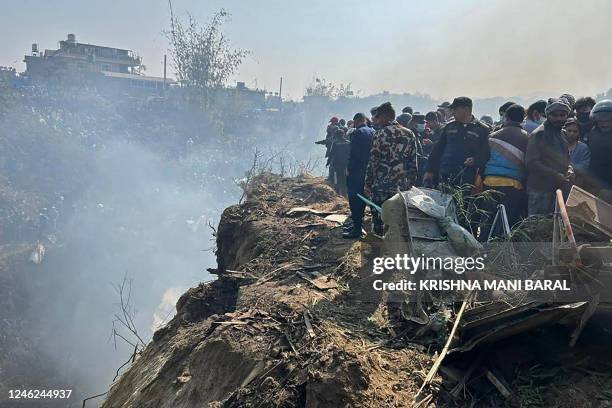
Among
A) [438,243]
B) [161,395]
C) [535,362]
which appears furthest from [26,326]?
[535,362]

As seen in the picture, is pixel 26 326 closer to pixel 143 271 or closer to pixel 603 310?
pixel 143 271

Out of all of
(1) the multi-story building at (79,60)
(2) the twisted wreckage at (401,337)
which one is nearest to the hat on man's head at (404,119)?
(2) the twisted wreckage at (401,337)

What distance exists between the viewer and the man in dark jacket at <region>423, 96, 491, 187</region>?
489cm

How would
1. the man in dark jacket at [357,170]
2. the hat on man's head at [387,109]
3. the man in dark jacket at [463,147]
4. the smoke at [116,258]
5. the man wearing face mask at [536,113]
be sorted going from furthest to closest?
the smoke at [116,258]
the man in dark jacket at [357,170]
the man wearing face mask at [536,113]
the hat on man's head at [387,109]
the man in dark jacket at [463,147]

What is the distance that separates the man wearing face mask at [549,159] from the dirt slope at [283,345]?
189 cm

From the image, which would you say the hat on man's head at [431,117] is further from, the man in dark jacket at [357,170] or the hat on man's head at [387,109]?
the hat on man's head at [387,109]

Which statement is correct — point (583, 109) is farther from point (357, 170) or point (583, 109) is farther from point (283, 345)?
point (283, 345)

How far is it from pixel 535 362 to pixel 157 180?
22.6 m

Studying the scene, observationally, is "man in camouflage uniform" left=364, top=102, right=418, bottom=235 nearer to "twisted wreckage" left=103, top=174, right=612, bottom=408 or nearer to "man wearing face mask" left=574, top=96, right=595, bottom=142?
"twisted wreckage" left=103, top=174, right=612, bottom=408

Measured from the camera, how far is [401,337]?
318 cm

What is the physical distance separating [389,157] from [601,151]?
202 centimetres

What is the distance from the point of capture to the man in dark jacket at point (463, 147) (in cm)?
489

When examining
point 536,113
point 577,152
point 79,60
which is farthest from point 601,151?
point 79,60

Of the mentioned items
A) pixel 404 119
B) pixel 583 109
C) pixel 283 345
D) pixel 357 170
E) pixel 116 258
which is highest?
pixel 583 109
